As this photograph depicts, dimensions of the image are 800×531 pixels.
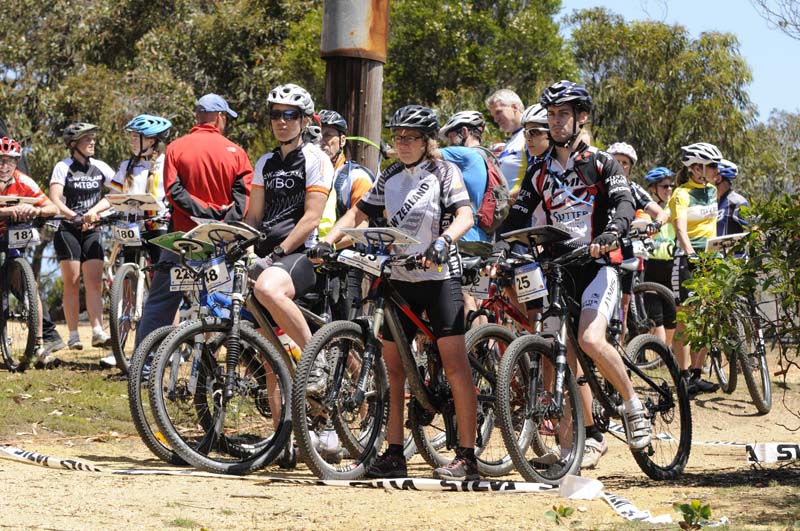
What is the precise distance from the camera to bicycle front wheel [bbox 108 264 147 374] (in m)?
10.6

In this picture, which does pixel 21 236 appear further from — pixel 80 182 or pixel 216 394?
pixel 216 394

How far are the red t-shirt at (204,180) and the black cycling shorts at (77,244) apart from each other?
2.42 meters

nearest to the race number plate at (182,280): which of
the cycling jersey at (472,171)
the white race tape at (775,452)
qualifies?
the cycling jersey at (472,171)

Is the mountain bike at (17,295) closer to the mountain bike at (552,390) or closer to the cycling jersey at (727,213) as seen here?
the mountain bike at (552,390)

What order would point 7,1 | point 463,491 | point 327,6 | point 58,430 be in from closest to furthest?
point 463,491, point 58,430, point 327,6, point 7,1

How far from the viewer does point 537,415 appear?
274 inches

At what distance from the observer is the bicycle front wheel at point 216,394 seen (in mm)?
7020

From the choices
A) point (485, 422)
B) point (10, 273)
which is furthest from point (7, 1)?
point (485, 422)

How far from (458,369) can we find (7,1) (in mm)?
27147

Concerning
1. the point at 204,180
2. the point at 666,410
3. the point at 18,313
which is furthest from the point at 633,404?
the point at 18,313

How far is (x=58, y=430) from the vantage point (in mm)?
8555

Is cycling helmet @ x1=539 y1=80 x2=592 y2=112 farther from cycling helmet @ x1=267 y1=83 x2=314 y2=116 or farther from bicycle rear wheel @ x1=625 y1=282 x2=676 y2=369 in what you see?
bicycle rear wheel @ x1=625 y1=282 x2=676 y2=369

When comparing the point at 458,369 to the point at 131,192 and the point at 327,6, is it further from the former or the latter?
the point at 131,192

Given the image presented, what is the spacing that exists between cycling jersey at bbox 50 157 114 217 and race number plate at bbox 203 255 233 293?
4.44m
